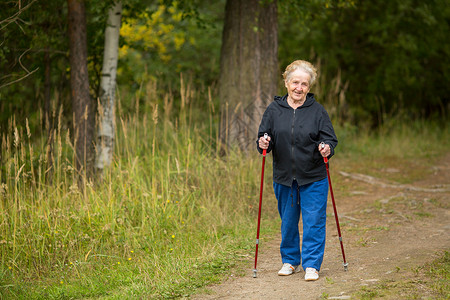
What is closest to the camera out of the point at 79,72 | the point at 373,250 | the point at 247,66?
the point at 373,250

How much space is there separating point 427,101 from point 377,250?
1106 cm

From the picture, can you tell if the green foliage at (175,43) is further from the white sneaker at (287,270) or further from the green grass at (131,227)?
the white sneaker at (287,270)

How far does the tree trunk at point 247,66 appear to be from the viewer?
347 inches

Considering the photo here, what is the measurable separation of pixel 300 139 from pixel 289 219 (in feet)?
2.32

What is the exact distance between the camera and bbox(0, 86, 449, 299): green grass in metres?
4.99

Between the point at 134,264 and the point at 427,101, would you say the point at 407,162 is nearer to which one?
the point at 427,101

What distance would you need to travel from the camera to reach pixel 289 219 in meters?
4.77

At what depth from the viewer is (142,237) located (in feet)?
19.6

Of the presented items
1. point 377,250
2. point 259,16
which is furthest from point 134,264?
point 259,16

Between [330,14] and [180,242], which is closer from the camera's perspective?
[180,242]

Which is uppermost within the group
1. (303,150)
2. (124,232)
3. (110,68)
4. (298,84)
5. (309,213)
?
(110,68)

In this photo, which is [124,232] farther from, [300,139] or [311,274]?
[300,139]

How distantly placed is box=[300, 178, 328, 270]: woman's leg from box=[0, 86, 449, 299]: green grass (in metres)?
0.86

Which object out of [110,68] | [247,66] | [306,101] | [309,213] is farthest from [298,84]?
[247,66]
